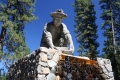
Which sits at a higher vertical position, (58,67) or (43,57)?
(43,57)

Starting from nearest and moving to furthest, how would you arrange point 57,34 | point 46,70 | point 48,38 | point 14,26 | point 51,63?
point 46,70
point 51,63
point 48,38
point 57,34
point 14,26

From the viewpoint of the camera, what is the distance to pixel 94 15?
18766 millimetres

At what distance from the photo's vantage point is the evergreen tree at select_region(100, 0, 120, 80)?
15728 millimetres

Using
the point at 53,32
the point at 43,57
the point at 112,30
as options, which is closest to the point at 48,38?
the point at 53,32

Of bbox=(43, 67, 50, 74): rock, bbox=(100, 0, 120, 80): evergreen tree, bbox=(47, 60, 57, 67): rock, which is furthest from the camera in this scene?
bbox=(100, 0, 120, 80): evergreen tree

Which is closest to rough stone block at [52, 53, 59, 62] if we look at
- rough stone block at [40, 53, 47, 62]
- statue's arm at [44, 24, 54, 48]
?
rough stone block at [40, 53, 47, 62]

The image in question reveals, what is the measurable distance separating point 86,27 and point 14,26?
24.2 feet

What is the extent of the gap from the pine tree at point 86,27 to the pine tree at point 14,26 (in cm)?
532

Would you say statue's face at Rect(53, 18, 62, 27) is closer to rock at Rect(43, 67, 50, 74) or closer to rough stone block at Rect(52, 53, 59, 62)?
rough stone block at Rect(52, 53, 59, 62)

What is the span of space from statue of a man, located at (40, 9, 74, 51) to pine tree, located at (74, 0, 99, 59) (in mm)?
11118

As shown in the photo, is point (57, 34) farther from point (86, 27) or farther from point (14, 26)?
point (86, 27)

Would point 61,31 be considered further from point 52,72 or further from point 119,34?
point 119,34

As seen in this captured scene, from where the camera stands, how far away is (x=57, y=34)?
17.5 feet

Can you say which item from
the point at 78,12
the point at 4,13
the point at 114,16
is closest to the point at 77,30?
the point at 78,12
